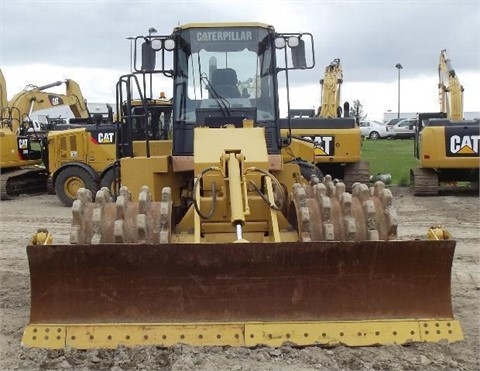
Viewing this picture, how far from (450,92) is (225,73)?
12.7 metres

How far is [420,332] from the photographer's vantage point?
15.4 ft

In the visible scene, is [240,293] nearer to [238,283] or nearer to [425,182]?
[238,283]

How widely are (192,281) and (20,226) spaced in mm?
7539

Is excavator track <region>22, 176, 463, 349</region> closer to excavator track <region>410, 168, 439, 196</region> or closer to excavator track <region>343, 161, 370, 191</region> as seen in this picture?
excavator track <region>410, 168, 439, 196</region>

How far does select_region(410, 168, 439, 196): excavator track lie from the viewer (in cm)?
1464

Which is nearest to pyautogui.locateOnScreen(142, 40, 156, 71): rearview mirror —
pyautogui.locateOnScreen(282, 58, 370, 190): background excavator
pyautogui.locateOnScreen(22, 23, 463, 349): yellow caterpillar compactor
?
pyautogui.locateOnScreen(22, 23, 463, 349): yellow caterpillar compactor

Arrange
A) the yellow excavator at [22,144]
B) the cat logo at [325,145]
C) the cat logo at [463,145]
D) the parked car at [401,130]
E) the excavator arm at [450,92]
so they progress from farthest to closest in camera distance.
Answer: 1. the parked car at [401,130]
2. the excavator arm at [450,92]
3. the yellow excavator at [22,144]
4. the cat logo at [325,145]
5. the cat logo at [463,145]

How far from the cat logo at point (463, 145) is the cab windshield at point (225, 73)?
8.37 m

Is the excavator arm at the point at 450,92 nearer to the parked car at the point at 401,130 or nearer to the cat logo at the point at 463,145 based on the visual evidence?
the cat logo at the point at 463,145

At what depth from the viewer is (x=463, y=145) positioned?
560 inches

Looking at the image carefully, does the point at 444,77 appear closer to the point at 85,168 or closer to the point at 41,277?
the point at 85,168

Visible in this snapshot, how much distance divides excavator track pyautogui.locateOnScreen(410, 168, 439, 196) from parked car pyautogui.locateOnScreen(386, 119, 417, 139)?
26984mm

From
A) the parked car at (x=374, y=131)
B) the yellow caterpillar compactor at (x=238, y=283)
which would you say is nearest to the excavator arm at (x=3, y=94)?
the yellow caterpillar compactor at (x=238, y=283)

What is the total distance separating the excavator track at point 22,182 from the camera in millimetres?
15211
